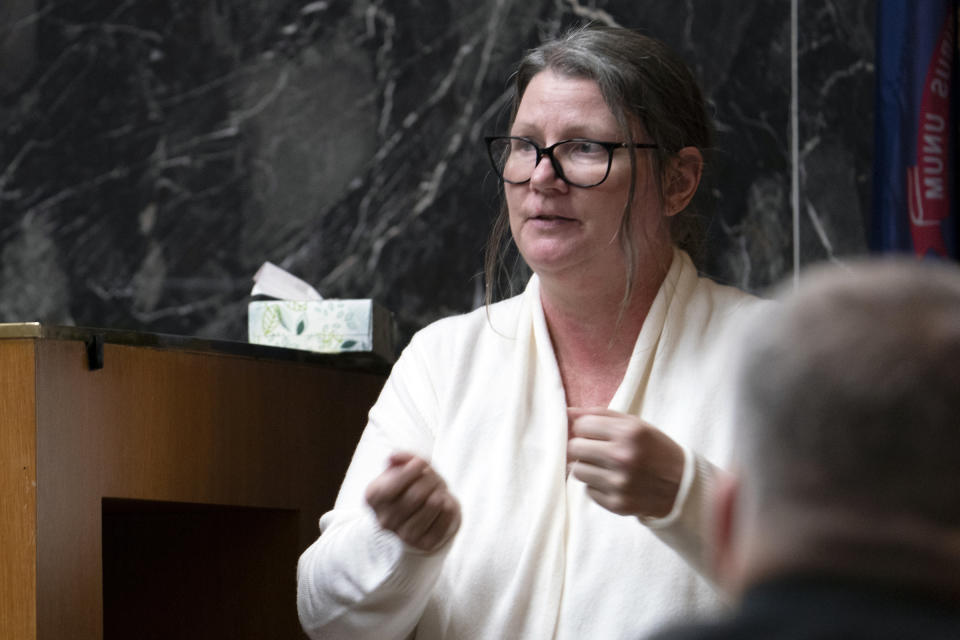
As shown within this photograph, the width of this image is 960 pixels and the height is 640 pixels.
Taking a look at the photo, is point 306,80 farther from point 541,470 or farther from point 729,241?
point 541,470

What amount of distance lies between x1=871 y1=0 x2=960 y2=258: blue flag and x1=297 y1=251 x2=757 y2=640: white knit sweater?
442 millimetres

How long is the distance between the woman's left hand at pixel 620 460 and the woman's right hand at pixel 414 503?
0.51ft

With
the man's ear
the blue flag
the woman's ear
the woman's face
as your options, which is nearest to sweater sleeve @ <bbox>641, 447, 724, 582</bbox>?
the woman's face

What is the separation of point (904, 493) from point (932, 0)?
1.59 meters

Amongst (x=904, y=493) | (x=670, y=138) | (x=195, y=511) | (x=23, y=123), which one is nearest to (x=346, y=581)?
(x=195, y=511)

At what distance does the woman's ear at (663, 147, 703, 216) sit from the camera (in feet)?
5.69

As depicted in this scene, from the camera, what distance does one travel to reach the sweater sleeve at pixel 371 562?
4.88 feet

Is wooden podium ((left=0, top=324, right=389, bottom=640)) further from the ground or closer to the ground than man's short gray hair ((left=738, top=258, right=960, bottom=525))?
closer to the ground

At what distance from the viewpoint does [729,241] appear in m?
2.24

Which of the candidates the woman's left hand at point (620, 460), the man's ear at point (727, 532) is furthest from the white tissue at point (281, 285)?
the man's ear at point (727, 532)

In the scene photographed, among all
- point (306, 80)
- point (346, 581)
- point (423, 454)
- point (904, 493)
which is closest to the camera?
point (904, 493)

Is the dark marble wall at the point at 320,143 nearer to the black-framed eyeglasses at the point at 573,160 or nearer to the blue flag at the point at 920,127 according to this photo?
the blue flag at the point at 920,127

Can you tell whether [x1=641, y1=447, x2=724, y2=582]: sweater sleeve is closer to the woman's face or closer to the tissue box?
the woman's face

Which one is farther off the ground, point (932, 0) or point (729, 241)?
point (932, 0)
